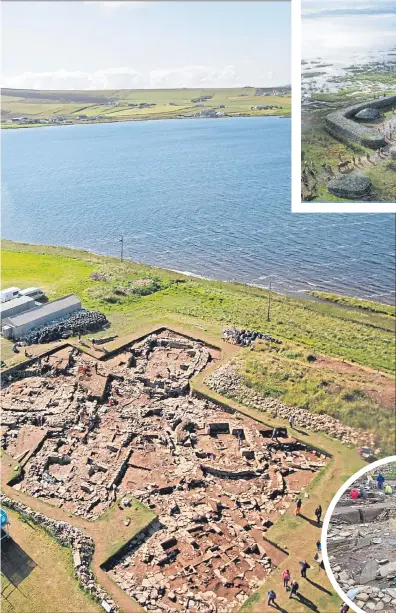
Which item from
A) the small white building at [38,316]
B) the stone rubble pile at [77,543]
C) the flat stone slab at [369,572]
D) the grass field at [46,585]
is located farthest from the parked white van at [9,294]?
the flat stone slab at [369,572]

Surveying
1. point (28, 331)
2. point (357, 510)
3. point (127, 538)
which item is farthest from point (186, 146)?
point (357, 510)

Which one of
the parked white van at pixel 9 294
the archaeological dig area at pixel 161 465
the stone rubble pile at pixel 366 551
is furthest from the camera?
the parked white van at pixel 9 294

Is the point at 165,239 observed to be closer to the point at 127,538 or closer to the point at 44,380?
the point at 44,380

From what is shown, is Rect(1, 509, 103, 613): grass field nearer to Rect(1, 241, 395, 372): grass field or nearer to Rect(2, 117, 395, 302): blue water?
Rect(1, 241, 395, 372): grass field

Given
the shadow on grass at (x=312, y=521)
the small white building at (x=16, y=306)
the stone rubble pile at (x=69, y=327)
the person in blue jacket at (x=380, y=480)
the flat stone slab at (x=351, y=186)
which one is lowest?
the shadow on grass at (x=312, y=521)

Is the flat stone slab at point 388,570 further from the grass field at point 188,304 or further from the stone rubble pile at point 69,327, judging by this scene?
the stone rubble pile at point 69,327

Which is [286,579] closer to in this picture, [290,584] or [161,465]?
[290,584]

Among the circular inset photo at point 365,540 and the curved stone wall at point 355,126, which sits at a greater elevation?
the curved stone wall at point 355,126
